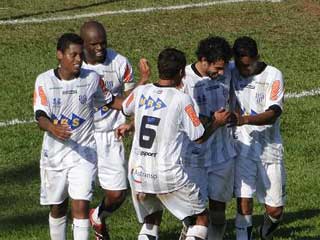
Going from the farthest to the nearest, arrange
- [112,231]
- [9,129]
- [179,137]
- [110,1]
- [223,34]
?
[110,1] → [223,34] → [9,129] → [112,231] → [179,137]

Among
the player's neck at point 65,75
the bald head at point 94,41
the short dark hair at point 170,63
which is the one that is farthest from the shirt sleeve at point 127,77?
the short dark hair at point 170,63

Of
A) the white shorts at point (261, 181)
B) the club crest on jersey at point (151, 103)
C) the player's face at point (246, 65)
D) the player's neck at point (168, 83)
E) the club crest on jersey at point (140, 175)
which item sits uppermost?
the player's neck at point (168, 83)

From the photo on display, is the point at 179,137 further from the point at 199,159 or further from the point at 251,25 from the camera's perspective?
the point at 251,25

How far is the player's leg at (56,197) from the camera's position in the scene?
1159 cm

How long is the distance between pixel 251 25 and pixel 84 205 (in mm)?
13569

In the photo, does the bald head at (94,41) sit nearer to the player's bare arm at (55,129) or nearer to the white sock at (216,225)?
the player's bare arm at (55,129)

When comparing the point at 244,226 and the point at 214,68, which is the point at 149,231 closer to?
the point at 244,226

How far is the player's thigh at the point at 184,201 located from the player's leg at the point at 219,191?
2.61ft

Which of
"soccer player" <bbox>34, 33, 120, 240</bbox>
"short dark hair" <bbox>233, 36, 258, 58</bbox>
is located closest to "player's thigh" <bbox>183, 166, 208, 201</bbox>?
"soccer player" <bbox>34, 33, 120, 240</bbox>

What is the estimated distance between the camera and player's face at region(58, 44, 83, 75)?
11375 mm

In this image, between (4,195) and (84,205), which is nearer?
(84,205)

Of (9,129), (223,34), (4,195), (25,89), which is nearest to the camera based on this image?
(4,195)

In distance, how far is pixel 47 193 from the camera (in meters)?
11.6

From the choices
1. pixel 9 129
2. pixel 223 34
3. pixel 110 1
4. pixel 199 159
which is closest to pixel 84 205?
pixel 199 159
